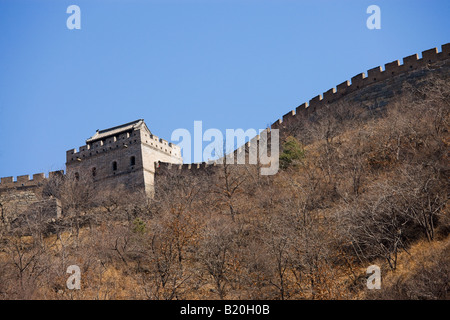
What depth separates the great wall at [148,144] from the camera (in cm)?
3094

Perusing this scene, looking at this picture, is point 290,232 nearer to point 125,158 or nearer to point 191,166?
point 191,166

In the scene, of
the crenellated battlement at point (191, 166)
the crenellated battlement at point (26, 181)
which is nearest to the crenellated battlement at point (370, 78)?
the crenellated battlement at point (191, 166)

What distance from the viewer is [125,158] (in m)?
35.5

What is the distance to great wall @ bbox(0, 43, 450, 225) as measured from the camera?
102 feet

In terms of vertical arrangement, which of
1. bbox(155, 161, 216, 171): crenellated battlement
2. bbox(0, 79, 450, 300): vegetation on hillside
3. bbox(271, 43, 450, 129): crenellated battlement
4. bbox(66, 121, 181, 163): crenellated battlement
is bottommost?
bbox(0, 79, 450, 300): vegetation on hillside

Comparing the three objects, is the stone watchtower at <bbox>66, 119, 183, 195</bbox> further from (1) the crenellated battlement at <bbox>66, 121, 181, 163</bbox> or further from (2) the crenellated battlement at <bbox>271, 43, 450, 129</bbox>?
(2) the crenellated battlement at <bbox>271, 43, 450, 129</bbox>

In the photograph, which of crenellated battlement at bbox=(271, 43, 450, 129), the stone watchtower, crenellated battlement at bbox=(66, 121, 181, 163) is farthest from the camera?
crenellated battlement at bbox=(66, 121, 181, 163)

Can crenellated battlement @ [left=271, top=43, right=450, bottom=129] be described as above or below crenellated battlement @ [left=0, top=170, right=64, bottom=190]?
above

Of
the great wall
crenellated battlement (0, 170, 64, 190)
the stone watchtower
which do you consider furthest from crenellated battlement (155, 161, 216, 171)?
crenellated battlement (0, 170, 64, 190)

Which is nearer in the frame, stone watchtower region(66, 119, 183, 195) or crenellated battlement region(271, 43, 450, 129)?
crenellated battlement region(271, 43, 450, 129)

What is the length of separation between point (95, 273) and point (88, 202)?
12.9m

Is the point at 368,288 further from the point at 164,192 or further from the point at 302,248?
the point at 164,192

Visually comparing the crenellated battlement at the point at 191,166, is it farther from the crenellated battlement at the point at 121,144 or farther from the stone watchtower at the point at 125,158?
the crenellated battlement at the point at 121,144
